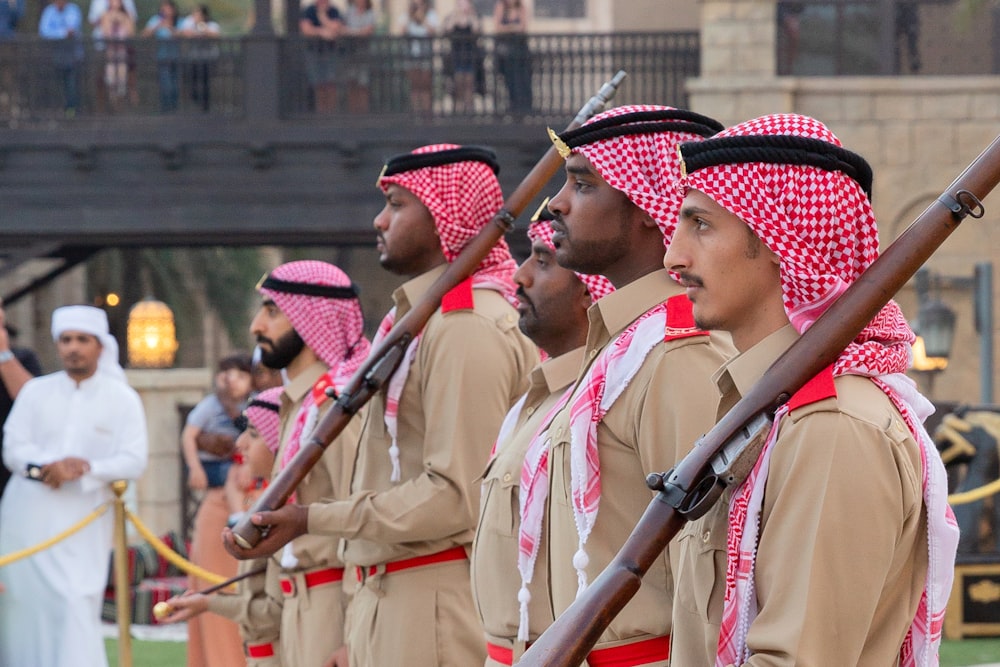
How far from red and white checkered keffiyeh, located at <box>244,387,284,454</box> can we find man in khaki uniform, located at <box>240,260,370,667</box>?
263 millimetres

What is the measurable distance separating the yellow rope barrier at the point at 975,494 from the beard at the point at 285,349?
533 cm

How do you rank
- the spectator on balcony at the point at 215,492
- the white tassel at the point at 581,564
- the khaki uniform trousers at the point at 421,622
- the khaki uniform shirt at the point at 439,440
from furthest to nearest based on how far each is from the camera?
the spectator on balcony at the point at 215,492, the khaki uniform trousers at the point at 421,622, the khaki uniform shirt at the point at 439,440, the white tassel at the point at 581,564

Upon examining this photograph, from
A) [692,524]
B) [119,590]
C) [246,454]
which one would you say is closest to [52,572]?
[119,590]

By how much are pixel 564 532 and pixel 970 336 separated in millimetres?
12698

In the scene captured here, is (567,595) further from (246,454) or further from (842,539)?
(246,454)

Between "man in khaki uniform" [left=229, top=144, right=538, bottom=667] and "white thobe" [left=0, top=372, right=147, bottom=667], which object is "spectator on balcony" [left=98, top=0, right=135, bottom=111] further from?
"man in khaki uniform" [left=229, top=144, right=538, bottom=667]

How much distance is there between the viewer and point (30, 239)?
14.3m

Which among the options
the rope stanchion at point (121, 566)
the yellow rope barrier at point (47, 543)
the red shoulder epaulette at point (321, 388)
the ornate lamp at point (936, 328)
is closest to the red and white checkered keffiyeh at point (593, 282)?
the red shoulder epaulette at point (321, 388)

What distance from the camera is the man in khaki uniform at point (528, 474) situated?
3.41 meters

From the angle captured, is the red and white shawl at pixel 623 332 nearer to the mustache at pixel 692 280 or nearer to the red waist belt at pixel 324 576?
the mustache at pixel 692 280

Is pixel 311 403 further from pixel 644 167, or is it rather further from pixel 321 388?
pixel 644 167

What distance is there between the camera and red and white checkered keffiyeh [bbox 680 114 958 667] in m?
2.49

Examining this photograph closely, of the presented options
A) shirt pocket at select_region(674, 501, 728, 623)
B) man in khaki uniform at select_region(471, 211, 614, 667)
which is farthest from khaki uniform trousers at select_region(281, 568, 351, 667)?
shirt pocket at select_region(674, 501, 728, 623)

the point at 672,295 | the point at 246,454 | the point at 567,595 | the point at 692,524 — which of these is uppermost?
→ the point at 672,295
